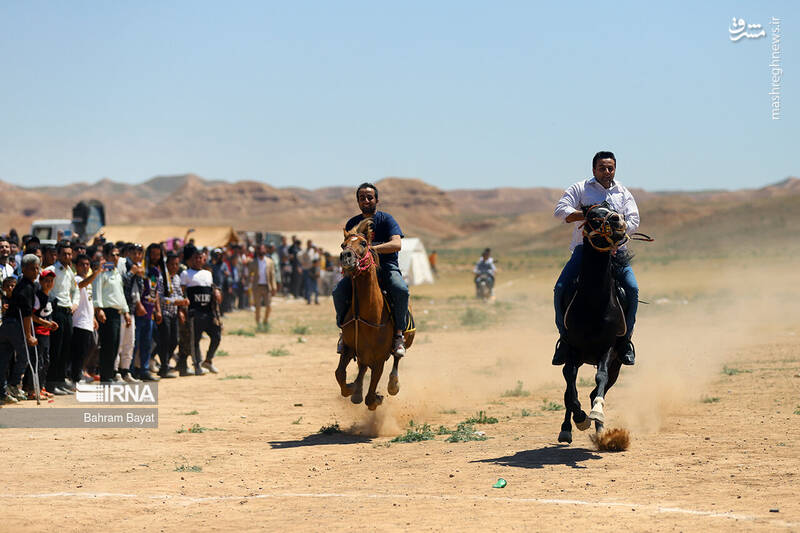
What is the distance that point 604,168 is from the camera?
34.5 ft

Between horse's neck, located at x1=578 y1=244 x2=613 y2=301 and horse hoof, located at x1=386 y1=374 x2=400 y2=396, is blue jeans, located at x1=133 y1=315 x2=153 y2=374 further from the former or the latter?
horse's neck, located at x1=578 y1=244 x2=613 y2=301

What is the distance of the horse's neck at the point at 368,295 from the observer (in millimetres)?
11617

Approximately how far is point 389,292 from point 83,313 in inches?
217

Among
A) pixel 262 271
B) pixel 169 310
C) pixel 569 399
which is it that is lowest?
pixel 569 399

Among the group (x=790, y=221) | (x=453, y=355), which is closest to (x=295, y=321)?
(x=453, y=355)

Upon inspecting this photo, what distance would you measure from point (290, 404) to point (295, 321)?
16.8 meters

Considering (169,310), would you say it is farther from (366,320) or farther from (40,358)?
(366,320)

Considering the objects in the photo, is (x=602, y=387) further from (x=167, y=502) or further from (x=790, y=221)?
(x=790, y=221)

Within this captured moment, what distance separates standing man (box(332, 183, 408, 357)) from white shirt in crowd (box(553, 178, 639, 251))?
2.22 meters

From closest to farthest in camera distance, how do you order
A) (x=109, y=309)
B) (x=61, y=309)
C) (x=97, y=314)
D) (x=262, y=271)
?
(x=61, y=309)
(x=97, y=314)
(x=109, y=309)
(x=262, y=271)

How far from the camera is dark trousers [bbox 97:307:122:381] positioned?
610 inches

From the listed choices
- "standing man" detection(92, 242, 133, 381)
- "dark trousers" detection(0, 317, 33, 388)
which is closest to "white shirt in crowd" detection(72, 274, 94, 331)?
"standing man" detection(92, 242, 133, 381)

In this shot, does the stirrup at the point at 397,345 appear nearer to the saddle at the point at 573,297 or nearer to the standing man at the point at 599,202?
the standing man at the point at 599,202

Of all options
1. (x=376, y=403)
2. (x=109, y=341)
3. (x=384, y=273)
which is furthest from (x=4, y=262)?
(x=376, y=403)
